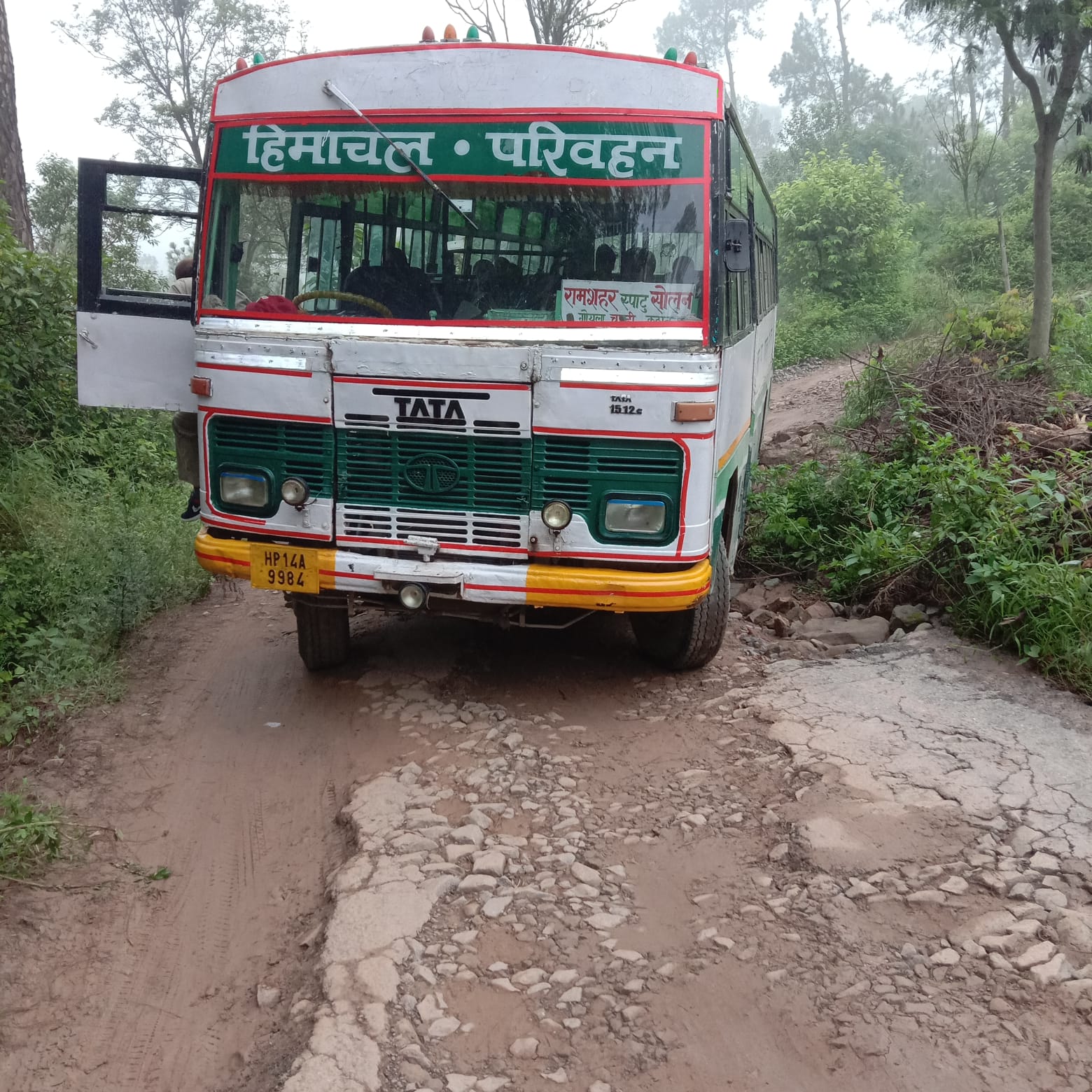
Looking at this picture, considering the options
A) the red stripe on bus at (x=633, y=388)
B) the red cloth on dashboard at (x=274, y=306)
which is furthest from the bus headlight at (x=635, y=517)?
the red cloth on dashboard at (x=274, y=306)

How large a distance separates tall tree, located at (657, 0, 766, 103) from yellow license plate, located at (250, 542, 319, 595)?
5998 centimetres

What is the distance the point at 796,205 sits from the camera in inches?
878

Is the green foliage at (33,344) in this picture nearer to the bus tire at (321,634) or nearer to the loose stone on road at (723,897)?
the bus tire at (321,634)

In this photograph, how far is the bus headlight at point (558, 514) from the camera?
14.3ft

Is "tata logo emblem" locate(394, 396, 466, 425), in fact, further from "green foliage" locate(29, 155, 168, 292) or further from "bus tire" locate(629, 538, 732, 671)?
"green foliage" locate(29, 155, 168, 292)

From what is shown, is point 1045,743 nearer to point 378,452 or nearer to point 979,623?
point 979,623

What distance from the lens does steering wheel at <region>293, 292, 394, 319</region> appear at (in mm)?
4430

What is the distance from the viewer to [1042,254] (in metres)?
11.9

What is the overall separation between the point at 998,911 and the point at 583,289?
9.01ft

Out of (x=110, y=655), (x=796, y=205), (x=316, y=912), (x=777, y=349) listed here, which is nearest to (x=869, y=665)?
(x=316, y=912)

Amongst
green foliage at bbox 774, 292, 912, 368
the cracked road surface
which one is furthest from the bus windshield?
green foliage at bbox 774, 292, 912, 368

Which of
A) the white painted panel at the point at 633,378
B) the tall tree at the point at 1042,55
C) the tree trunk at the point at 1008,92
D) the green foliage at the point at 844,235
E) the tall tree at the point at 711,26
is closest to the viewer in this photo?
the white painted panel at the point at 633,378

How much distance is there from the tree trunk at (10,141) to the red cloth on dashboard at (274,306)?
5638 mm

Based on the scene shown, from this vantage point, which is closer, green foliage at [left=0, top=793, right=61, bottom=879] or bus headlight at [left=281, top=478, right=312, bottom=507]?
green foliage at [left=0, top=793, right=61, bottom=879]
